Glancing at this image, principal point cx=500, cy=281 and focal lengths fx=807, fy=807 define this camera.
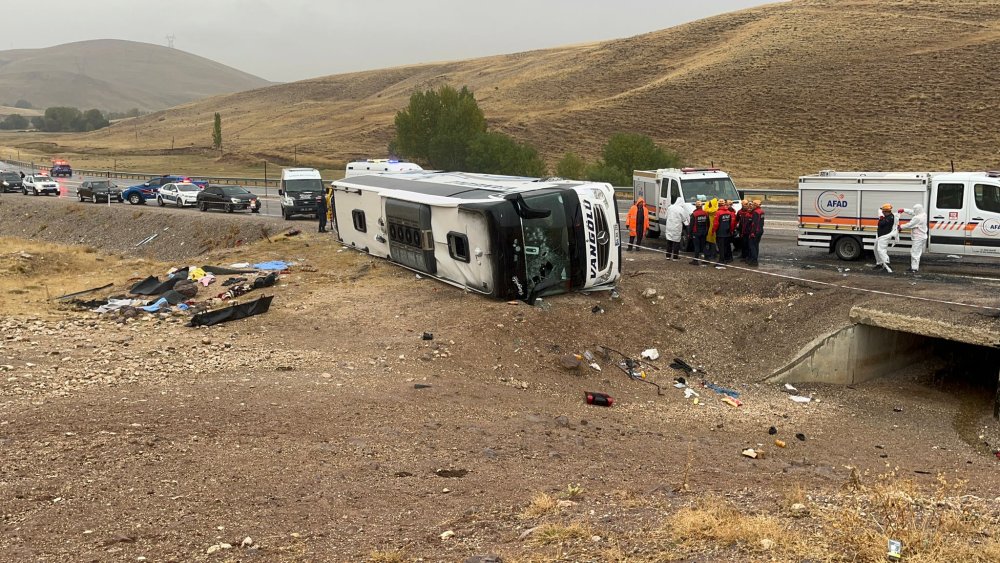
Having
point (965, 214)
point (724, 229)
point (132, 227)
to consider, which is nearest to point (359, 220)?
point (724, 229)

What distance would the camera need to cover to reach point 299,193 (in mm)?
33406

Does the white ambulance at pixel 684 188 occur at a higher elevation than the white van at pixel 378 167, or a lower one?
lower

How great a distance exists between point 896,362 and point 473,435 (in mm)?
9834

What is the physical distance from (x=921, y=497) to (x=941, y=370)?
940 centimetres

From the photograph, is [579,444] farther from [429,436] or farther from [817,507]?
[817,507]

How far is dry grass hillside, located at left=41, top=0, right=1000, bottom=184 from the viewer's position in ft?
198

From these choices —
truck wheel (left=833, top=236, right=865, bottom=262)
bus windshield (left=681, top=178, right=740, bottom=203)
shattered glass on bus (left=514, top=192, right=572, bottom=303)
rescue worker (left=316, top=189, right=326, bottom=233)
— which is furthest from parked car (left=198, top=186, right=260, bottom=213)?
truck wheel (left=833, top=236, right=865, bottom=262)

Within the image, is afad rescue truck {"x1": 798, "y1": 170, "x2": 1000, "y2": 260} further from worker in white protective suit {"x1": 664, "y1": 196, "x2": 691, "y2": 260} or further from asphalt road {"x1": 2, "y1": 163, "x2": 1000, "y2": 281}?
worker in white protective suit {"x1": 664, "y1": 196, "x2": 691, "y2": 260}

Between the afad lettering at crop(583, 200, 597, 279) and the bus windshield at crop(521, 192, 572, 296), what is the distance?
1.45 ft

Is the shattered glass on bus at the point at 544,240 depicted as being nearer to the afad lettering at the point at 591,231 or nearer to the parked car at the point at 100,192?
the afad lettering at the point at 591,231

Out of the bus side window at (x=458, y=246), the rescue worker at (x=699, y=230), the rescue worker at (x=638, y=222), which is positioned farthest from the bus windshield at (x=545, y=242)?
the rescue worker at (x=638, y=222)

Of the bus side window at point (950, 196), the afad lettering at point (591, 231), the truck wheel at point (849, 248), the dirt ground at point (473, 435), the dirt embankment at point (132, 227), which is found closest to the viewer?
the dirt ground at point (473, 435)

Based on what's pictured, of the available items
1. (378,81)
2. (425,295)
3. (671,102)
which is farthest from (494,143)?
(378,81)

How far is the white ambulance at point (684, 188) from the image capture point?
72.5 feet
